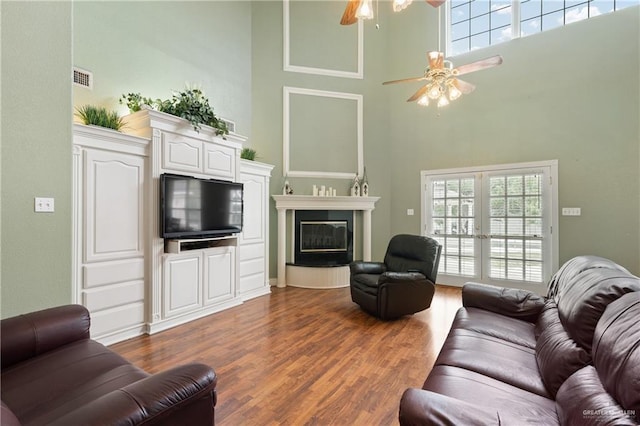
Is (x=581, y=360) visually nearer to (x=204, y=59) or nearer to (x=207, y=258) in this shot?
(x=207, y=258)

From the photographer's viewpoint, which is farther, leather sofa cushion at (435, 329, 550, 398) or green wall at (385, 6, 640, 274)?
green wall at (385, 6, 640, 274)

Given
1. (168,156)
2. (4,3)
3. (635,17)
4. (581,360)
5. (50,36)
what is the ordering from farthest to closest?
(635,17), (168,156), (50,36), (4,3), (581,360)

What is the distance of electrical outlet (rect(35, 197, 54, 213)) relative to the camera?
224 cm

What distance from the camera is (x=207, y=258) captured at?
12.3 ft

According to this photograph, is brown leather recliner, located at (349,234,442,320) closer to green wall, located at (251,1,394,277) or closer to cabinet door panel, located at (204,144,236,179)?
green wall, located at (251,1,394,277)

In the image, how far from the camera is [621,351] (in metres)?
1.08

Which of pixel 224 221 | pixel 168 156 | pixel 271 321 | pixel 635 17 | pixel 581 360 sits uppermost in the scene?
pixel 635 17

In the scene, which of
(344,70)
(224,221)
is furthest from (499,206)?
(224,221)

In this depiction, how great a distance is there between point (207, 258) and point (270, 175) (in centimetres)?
198

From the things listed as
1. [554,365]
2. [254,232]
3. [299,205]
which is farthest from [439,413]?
[299,205]

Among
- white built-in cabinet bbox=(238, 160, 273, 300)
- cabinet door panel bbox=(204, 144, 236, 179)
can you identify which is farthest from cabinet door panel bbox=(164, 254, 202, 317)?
cabinet door panel bbox=(204, 144, 236, 179)

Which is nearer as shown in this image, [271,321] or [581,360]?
[581,360]

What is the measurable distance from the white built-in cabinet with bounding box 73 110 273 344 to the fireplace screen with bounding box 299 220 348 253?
1582mm

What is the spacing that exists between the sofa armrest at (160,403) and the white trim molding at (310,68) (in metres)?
5.39
